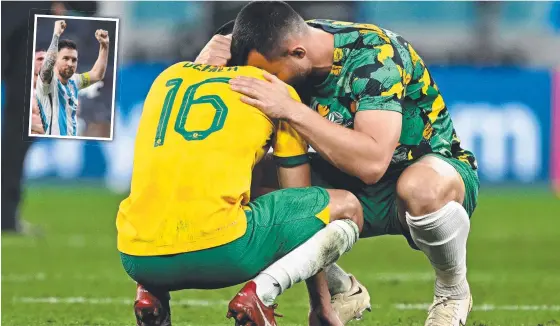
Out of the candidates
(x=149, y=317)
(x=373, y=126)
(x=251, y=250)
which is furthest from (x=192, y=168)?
(x=373, y=126)

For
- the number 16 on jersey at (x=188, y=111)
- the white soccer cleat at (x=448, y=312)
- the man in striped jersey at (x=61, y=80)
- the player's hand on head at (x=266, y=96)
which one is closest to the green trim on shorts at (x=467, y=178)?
the white soccer cleat at (x=448, y=312)

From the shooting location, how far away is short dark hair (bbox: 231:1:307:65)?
4.19 meters

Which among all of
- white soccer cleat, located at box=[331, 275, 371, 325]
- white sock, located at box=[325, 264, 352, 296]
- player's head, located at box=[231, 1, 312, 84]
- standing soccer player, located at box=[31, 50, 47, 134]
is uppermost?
player's head, located at box=[231, 1, 312, 84]

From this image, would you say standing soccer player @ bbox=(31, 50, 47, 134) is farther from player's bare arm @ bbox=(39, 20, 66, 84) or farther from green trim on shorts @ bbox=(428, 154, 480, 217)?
green trim on shorts @ bbox=(428, 154, 480, 217)

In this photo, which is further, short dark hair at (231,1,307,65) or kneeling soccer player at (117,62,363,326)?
short dark hair at (231,1,307,65)

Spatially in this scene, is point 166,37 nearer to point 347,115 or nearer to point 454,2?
point 454,2

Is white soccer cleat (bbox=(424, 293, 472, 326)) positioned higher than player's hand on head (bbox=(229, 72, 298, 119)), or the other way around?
player's hand on head (bbox=(229, 72, 298, 119))

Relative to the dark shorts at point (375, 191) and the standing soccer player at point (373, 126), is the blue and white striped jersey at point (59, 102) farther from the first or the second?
the dark shorts at point (375, 191)

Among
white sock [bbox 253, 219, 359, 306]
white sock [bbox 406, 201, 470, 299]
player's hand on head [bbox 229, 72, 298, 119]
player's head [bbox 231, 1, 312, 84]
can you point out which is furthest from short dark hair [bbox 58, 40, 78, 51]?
white sock [bbox 406, 201, 470, 299]

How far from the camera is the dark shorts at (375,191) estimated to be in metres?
4.76

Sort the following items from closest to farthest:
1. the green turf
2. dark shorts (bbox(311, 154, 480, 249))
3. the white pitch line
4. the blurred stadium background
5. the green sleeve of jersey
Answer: the green sleeve of jersey < dark shorts (bbox(311, 154, 480, 249)) < the green turf < the white pitch line < the blurred stadium background

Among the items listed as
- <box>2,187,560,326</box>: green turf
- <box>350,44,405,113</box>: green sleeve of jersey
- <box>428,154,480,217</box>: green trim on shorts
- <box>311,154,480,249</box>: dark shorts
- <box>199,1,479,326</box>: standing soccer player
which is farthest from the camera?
<box>2,187,560,326</box>: green turf

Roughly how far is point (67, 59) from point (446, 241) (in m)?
1.63

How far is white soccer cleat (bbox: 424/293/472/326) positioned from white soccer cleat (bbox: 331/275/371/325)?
14.3 inches
